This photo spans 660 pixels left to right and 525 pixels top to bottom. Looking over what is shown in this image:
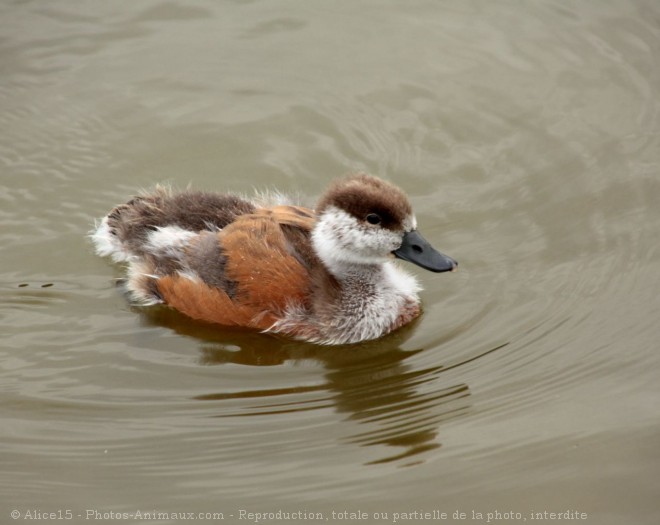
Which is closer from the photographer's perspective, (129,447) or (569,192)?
(129,447)

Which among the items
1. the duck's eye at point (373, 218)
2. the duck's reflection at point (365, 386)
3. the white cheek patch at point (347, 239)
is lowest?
the duck's reflection at point (365, 386)

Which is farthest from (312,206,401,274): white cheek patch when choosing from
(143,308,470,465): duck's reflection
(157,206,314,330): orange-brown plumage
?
(143,308,470,465): duck's reflection

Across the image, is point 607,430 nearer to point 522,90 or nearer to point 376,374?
point 376,374

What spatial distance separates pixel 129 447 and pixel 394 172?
132 inches

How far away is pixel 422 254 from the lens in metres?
6.15

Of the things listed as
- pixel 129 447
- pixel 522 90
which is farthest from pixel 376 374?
pixel 522 90

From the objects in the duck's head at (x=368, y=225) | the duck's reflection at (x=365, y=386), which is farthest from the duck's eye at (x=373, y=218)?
the duck's reflection at (x=365, y=386)

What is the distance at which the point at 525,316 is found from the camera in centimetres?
623

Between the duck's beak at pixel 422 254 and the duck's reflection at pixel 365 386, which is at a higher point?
the duck's beak at pixel 422 254

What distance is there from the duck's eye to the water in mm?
719

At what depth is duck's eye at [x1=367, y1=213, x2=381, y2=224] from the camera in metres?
6.07

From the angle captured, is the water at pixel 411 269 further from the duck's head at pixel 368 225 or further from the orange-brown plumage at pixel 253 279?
the duck's head at pixel 368 225

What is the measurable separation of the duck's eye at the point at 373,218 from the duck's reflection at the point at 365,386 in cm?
71

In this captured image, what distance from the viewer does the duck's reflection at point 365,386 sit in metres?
5.31
